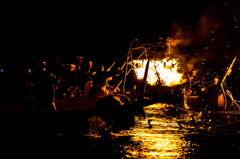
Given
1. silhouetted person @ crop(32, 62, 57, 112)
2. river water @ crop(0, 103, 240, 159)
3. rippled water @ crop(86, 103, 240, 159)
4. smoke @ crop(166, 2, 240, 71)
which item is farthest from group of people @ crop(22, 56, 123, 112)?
smoke @ crop(166, 2, 240, 71)

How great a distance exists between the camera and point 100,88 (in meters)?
9.11

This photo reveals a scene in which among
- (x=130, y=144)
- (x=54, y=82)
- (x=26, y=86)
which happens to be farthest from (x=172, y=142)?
(x=26, y=86)

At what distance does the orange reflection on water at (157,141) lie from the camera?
5957mm

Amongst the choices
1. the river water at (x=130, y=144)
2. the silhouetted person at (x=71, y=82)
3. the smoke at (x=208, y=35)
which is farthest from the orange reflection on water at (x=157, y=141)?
the smoke at (x=208, y=35)

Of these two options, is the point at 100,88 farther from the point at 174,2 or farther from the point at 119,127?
the point at 174,2

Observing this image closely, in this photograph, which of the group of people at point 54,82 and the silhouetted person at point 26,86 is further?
the silhouetted person at point 26,86

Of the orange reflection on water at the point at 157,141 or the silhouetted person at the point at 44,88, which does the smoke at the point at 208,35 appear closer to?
the orange reflection on water at the point at 157,141

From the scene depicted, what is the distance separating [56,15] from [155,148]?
48.1 feet

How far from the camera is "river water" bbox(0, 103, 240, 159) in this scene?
234 inches

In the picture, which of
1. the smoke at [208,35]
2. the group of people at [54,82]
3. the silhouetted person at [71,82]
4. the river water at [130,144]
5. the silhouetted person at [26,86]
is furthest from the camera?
the smoke at [208,35]

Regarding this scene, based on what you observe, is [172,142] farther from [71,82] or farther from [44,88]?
[71,82]

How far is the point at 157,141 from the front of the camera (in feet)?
23.3

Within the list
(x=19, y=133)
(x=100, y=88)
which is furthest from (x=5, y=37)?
(x=19, y=133)

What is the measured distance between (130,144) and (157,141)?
27.4 inches
